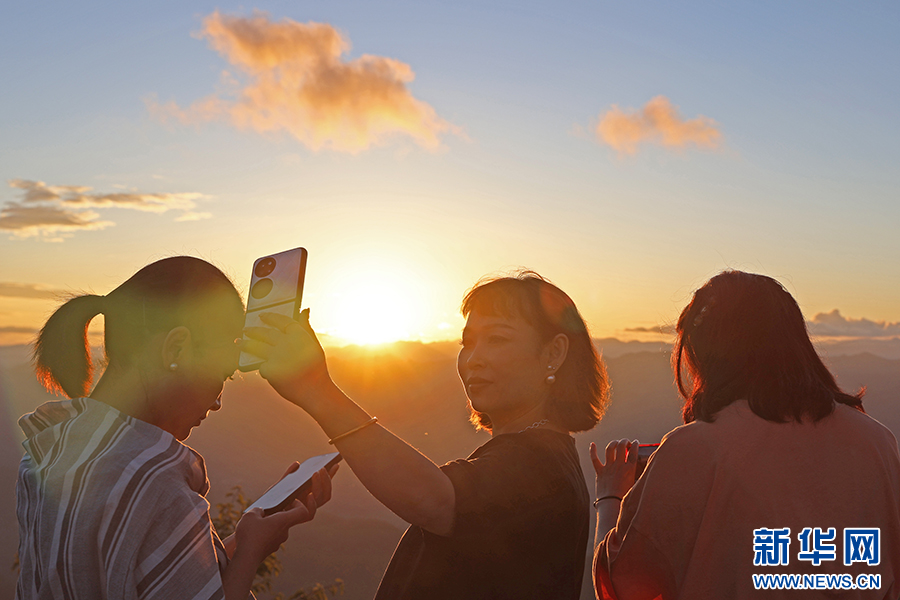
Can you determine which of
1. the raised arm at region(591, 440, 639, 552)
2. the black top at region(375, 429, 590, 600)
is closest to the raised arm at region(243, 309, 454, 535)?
the black top at region(375, 429, 590, 600)

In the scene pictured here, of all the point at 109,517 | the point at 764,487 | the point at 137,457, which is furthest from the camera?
the point at 764,487

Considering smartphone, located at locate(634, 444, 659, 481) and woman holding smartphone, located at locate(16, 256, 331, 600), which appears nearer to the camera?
woman holding smartphone, located at locate(16, 256, 331, 600)

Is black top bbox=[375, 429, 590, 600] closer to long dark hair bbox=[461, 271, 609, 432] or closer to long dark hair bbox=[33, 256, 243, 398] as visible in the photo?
long dark hair bbox=[461, 271, 609, 432]

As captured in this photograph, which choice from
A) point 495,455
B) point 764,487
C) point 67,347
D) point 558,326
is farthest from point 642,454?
point 67,347

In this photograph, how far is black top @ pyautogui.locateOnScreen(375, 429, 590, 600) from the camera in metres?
2.15

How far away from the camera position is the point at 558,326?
9.85 ft

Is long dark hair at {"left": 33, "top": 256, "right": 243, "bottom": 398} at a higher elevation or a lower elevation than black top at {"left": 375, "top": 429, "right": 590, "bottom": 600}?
higher

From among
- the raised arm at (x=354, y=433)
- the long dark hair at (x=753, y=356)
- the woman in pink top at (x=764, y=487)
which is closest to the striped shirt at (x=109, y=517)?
the raised arm at (x=354, y=433)

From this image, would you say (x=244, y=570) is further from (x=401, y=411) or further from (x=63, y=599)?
(x=401, y=411)

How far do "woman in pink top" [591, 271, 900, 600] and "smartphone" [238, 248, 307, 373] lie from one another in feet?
5.83

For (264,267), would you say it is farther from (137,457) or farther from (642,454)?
(642,454)

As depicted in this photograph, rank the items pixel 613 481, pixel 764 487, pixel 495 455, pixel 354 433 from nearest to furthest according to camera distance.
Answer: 1. pixel 354 433
2. pixel 495 455
3. pixel 764 487
4. pixel 613 481

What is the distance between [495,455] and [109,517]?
1241 mm

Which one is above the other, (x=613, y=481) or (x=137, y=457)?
(x=137, y=457)
